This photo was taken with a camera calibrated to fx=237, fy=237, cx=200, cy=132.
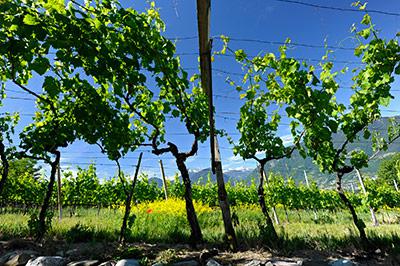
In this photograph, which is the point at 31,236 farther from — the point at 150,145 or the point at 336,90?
the point at 336,90

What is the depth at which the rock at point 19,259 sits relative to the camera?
366 centimetres

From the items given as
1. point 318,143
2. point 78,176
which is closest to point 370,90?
point 318,143

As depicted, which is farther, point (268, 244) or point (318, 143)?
point (318, 143)

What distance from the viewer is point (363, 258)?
3.64 m

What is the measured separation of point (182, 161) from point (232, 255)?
2.30 metres

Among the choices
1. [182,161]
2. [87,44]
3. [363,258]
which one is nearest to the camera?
[87,44]

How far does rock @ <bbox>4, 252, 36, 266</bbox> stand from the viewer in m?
3.66

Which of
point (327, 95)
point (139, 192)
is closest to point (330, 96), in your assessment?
point (327, 95)

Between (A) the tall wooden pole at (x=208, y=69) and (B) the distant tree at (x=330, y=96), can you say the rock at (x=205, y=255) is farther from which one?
(B) the distant tree at (x=330, y=96)

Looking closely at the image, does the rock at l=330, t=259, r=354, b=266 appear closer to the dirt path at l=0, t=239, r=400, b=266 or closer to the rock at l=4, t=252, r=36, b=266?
the dirt path at l=0, t=239, r=400, b=266

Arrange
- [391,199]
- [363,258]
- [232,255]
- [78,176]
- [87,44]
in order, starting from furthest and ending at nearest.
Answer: [391,199], [78,176], [232,255], [363,258], [87,44]

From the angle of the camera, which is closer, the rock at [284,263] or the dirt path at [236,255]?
the rock at [284,263]

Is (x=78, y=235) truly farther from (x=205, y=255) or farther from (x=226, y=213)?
(x=226, y=213)

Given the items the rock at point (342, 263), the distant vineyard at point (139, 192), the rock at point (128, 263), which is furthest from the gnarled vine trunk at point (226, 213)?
the distant vineyard at point (139, 192)
